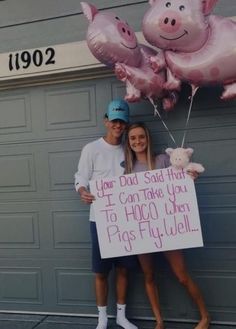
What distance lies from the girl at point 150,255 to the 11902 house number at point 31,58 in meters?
1.12

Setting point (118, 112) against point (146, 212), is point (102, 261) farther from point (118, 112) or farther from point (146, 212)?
point (118, 112)

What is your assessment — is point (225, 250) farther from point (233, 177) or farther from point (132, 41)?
point (132, 41)

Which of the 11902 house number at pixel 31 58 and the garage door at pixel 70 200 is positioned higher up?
the 11902 house number at pixel 31 58

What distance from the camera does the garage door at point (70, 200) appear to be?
12.6 ft

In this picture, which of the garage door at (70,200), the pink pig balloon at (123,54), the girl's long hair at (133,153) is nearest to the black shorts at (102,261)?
the garage door at (70,200)

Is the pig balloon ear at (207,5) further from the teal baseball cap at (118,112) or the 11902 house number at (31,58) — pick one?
the 11902 house number at (31,58)

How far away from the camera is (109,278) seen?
4.12 m

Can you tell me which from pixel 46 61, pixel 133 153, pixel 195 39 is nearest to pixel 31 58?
pixel 46 61

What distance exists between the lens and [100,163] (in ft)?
12.1

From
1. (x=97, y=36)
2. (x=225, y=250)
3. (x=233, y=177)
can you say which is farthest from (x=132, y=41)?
(x=225, y=250)

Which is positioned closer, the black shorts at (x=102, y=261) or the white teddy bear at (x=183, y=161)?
the white teddy bear at (x=183, y=161)

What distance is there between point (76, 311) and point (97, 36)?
2.53 metres

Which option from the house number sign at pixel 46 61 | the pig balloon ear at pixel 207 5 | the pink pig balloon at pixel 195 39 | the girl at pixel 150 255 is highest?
the house number sign at pixel 46 61

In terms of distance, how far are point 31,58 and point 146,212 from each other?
6.02 ft
